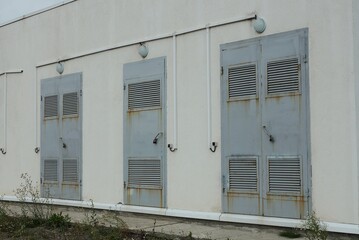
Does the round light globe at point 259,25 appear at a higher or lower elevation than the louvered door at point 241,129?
higher

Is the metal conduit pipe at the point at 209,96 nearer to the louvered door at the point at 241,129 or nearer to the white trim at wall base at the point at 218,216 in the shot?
the louvered door at the point at 241,129

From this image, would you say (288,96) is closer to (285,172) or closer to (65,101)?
(285,172)

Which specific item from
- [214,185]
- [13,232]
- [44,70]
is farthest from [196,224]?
[44,70]

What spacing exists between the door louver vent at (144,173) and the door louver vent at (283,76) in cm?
305

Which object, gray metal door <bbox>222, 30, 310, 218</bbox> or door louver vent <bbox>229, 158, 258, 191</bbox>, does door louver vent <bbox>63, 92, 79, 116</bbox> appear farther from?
door louver vent <bbox>229, 158, 258, 191</bbox>

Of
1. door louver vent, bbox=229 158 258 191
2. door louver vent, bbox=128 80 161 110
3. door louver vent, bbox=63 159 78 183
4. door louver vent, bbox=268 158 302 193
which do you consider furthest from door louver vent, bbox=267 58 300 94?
door louver vent, bbox=63 159 78 183

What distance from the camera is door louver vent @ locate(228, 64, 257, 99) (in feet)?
29.9

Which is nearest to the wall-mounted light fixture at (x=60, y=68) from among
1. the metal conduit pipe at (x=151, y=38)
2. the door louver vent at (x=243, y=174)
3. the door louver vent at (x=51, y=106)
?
the metal conduit pipe at (x=151, y=38)

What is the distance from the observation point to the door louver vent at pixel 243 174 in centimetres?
902

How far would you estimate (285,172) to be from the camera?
859cm

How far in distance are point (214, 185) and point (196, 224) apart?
84cm

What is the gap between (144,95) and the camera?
1091cm

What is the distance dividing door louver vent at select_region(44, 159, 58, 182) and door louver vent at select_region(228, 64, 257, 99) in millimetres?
5678

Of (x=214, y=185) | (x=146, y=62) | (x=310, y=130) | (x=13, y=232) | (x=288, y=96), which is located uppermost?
(x=146, y=62)
